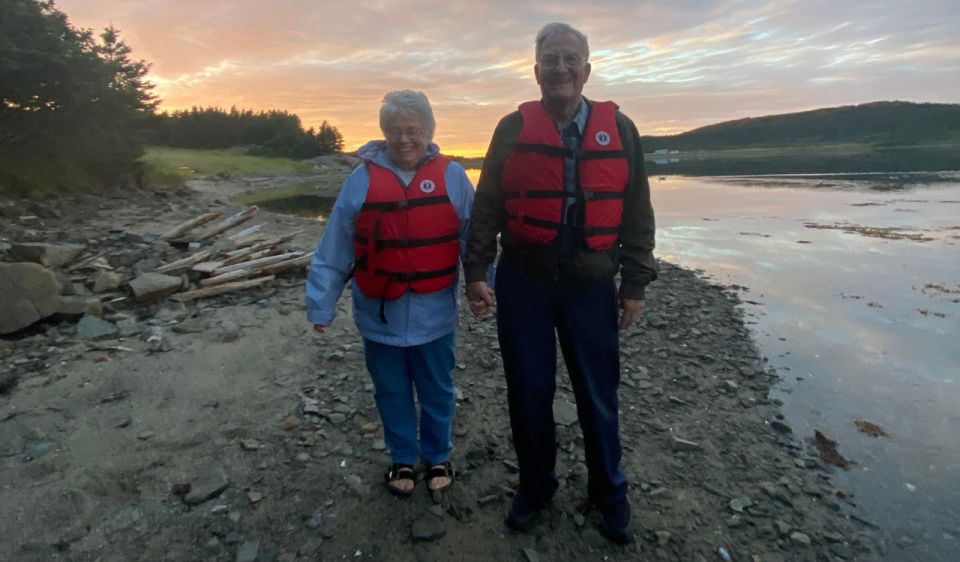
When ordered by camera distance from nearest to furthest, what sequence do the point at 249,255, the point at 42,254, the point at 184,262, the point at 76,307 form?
the point at 76,307 → the point at 42,254 → the point at 184,262 → the point at 249,255

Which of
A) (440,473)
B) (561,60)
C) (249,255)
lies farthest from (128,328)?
(561,60)

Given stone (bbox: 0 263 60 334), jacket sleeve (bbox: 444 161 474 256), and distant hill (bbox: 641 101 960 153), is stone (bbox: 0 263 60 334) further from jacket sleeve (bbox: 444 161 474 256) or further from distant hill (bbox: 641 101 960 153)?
distant hill (bbox: 641 101 960 153)

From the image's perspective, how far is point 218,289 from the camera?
8906mm

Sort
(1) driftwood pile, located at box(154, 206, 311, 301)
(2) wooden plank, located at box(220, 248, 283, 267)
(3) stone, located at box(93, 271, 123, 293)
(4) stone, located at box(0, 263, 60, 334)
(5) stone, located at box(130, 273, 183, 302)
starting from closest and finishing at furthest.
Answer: (4) stone, located at box(0, 263, 60, 334), (5) stone, located at box(130, 273, 183, 302), (3) stone, located at box(93, 271, 123, 293), (1) driftwood pile, located at box(154, 206, 311, 301), (2) wooden plank, located at box(220, 248, 283, 267)

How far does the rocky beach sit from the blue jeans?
379 millimetres

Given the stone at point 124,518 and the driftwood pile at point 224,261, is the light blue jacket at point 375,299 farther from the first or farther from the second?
the driftwood pile at point 224,261

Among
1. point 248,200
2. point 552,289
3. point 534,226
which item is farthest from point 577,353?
point 248,200

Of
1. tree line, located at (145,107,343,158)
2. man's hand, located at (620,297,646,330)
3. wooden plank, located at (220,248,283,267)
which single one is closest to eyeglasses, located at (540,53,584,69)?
man's hand, located at (620,297,646,330)

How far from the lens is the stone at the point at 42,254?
28.5 feet

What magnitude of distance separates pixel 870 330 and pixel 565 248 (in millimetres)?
8426

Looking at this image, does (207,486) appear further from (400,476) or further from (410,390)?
(410,390)

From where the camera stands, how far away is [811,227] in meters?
19.9

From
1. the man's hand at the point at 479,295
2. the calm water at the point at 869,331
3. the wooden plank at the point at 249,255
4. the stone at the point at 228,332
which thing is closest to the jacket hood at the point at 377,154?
the man's hand at the point at 479,295

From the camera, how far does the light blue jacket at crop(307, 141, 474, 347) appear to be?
11.9 feet
